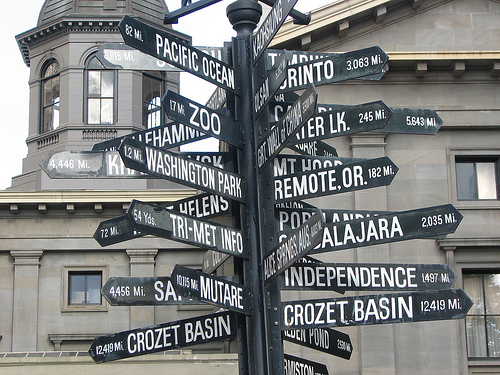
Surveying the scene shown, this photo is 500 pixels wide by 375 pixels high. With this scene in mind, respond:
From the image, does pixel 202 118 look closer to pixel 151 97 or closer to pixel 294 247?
pixel 294 247

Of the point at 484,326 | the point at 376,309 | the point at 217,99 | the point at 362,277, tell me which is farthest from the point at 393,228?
the point at 484,326

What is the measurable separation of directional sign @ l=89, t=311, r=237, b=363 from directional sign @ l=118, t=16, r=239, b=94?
78.7 inches

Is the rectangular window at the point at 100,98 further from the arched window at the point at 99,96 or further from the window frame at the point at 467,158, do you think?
the window frame at the point at 467,158

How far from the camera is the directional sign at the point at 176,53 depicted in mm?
7059

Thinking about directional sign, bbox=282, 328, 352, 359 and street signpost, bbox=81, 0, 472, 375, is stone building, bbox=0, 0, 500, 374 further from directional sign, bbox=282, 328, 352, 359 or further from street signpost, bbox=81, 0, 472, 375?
street signpost, bbox=81, 0, 472, 375

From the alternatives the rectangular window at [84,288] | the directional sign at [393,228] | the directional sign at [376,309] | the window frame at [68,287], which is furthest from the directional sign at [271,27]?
the rectangular window at [84,288]

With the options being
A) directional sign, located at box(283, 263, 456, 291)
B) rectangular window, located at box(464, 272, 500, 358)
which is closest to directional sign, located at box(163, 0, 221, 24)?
directional sign, located at box(283, 263, 456, 291)

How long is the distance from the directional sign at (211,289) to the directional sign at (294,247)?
0.80ft

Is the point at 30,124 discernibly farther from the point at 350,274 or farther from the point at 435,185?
the point at 350,274

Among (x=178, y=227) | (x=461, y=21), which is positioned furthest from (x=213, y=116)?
(x=461, y=21)

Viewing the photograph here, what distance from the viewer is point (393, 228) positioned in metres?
7.06

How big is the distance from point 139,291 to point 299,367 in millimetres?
1501

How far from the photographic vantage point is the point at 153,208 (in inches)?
264

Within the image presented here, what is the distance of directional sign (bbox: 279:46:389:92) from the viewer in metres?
7.49
